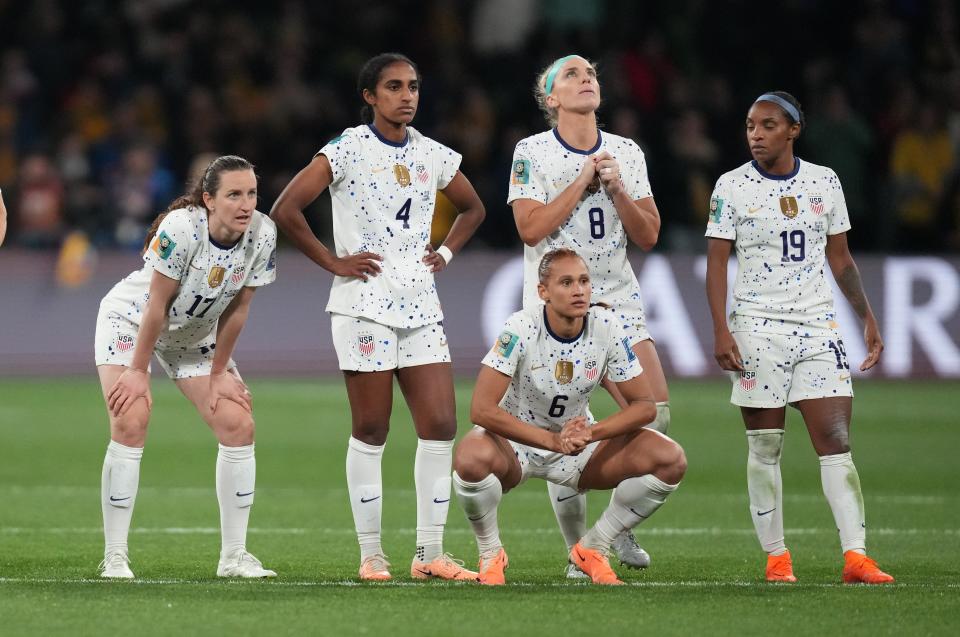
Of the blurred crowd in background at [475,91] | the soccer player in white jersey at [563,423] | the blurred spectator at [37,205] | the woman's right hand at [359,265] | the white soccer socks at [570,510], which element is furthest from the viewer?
the blurred crowd in background at [475,91]

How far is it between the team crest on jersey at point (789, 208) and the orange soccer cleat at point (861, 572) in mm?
1632

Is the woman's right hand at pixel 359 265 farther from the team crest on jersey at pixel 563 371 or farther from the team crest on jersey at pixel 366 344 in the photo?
the team crest on jersey at pixel 563 371

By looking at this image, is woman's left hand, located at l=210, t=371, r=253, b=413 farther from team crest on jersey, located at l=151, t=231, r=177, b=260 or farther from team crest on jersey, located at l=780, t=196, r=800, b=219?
team crest on jersey, located at l=780, t=196, r=800, b=219

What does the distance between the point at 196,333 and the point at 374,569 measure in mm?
1449

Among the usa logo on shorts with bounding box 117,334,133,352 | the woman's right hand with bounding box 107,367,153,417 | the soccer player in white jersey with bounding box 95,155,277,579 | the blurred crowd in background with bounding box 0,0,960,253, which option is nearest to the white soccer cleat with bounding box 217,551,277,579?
the soccer player in white jersey with bounding box 95,155,277,579

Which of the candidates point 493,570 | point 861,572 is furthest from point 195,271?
point 861,572

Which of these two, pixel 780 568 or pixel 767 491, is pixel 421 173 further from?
pixel 780 568

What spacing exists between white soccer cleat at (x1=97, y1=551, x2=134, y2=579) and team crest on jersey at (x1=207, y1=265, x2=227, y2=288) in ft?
4.39

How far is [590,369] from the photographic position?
755cm

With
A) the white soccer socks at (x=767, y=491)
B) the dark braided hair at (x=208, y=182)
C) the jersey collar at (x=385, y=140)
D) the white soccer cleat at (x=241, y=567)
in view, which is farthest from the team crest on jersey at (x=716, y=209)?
the white soccer cleat at (x=241, y=567)

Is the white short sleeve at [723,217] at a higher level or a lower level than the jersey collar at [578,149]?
lower

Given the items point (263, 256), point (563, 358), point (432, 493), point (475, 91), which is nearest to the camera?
point (563, 358)

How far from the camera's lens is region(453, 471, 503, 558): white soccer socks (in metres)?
7.51

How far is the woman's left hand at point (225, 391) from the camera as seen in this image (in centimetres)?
781
